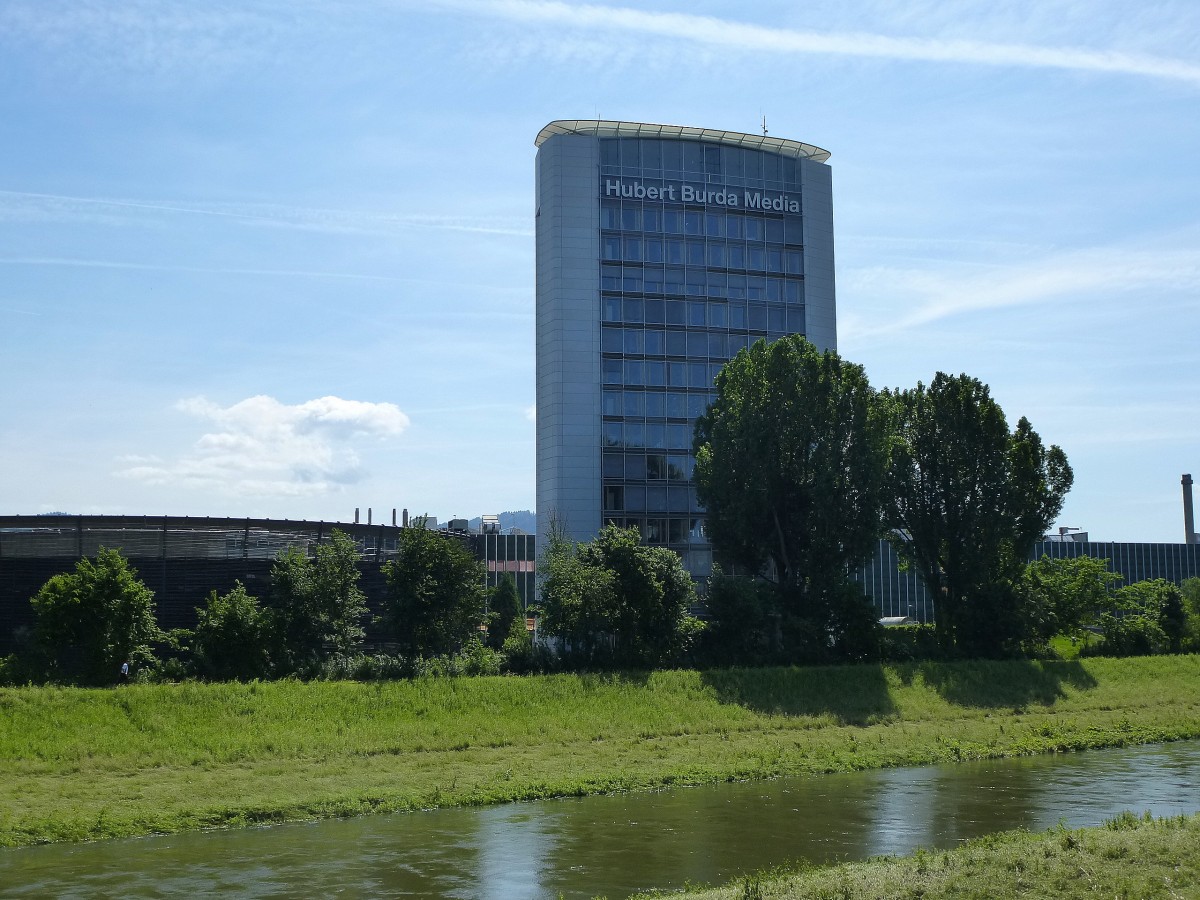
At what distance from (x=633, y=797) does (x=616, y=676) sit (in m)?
15.9

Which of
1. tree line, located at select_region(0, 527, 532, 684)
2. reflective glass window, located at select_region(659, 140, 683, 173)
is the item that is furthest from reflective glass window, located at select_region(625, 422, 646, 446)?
tree line, located at select_region(0, 527, 532, 684)

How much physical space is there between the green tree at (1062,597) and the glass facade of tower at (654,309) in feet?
98.5

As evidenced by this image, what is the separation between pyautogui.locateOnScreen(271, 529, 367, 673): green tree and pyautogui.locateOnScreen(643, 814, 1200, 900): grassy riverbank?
29.7 meters

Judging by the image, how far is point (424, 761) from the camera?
40.2 m

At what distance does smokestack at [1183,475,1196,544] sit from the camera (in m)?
154

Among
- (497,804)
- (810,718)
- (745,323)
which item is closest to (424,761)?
(497,804)

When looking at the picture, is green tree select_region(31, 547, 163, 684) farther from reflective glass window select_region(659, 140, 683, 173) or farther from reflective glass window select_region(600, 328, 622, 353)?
reflective glass window select_region(659, 140, 683, 173)

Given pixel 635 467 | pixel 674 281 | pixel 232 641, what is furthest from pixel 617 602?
pixel 674 281

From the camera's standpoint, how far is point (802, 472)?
65.5 meters

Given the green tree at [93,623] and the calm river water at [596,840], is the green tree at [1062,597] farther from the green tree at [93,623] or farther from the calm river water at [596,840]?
the green tree at [93,623]

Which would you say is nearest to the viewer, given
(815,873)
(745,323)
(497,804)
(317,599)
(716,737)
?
(815,873)

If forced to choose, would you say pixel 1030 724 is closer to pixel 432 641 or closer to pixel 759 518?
pixel 759 518

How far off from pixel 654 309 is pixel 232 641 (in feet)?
184

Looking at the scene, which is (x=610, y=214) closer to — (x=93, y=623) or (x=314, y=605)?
(x=314, y=605)
